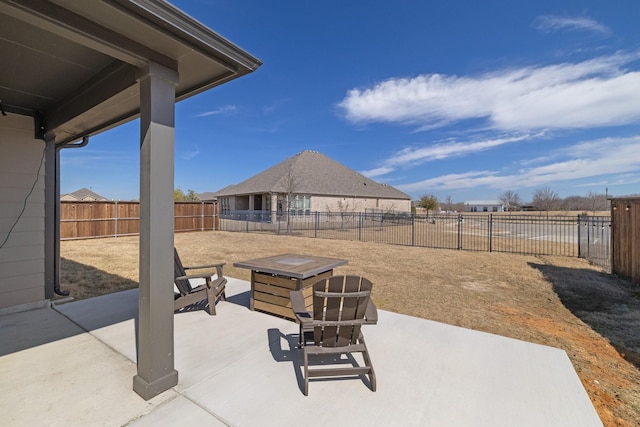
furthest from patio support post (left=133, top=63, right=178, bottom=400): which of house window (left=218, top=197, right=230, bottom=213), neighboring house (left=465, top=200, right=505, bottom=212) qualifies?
neighboring house (left=465, top=200, right=505, bottom=212)

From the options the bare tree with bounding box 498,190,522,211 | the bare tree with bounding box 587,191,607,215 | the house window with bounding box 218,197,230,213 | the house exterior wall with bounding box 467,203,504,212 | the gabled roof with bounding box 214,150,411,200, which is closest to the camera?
the gabled roof with bounding box 214,150,411,200

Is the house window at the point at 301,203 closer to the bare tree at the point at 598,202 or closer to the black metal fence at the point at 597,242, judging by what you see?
the black metal fence at the point at 597,242

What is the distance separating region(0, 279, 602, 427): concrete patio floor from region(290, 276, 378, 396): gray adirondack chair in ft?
0.63

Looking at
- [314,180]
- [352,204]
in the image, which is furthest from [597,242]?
[314,180]

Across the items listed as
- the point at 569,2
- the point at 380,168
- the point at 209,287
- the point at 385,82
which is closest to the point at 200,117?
the point at 385,82

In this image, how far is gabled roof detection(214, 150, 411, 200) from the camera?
28.7 meters

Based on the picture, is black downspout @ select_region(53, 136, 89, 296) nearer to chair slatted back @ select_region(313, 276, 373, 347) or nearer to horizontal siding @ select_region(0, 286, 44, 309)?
horizontal siding @ select_region(0, 286, 44, 309)

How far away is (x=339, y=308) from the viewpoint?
8.04 ft

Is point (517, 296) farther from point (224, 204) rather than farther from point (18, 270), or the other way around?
point (224, 204)

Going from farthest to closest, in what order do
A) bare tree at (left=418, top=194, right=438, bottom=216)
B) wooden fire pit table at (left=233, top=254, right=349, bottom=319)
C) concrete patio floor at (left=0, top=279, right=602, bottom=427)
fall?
bare tree at (left=418, top=194, right=438, bottom=216)
wooden fire pit table at (left=233, top=254, right=349, bottom=319)
concrete patio floor at (left=0, top=279, right=602, bottom=427)

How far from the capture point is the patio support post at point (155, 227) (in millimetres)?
2104

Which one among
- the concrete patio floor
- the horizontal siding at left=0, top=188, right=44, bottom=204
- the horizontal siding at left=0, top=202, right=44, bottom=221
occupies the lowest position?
the concrete patio floor

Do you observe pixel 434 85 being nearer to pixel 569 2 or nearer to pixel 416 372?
pixel 569 2

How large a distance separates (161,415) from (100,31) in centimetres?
275
